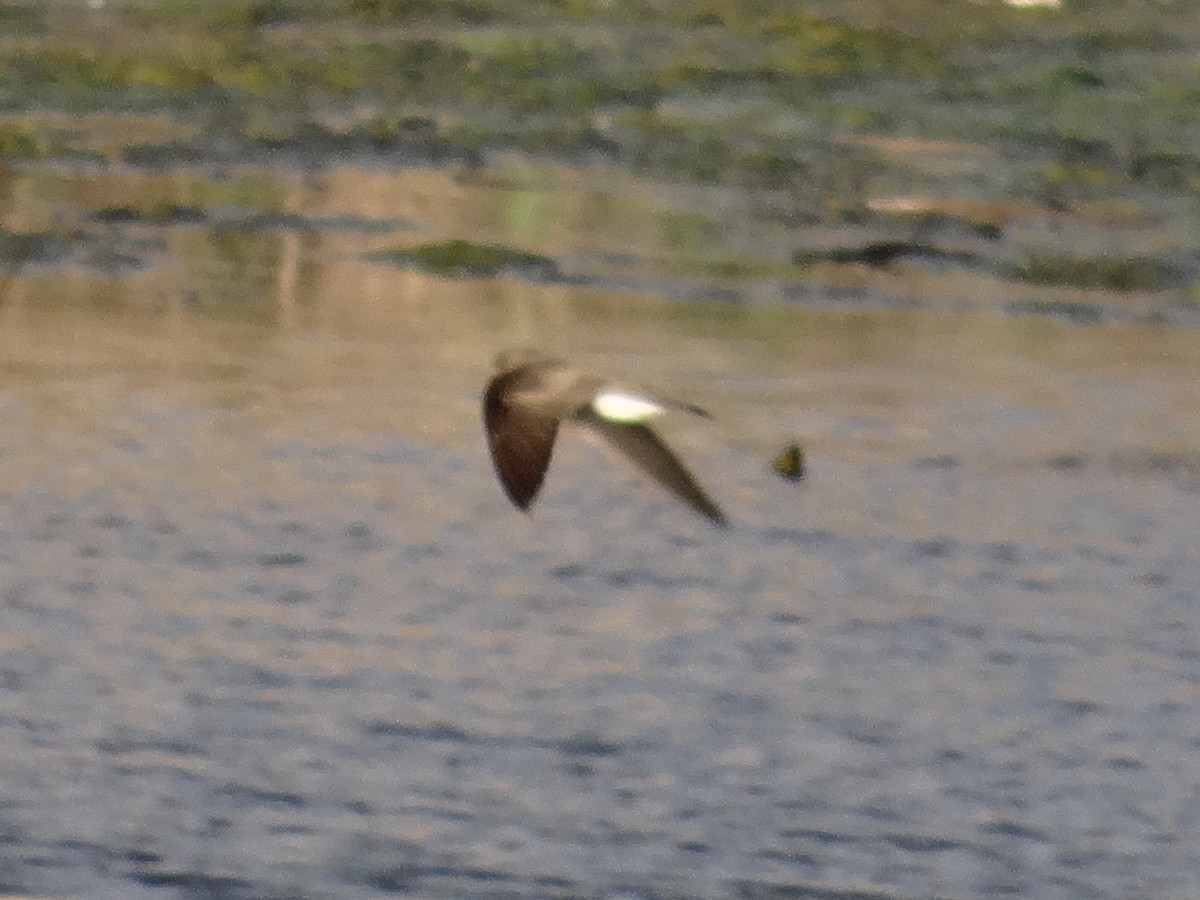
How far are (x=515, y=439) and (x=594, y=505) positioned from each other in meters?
2.11

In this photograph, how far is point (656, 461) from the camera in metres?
5.04

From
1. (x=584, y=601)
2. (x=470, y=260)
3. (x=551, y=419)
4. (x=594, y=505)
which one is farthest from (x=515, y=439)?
(x=470, y=260)

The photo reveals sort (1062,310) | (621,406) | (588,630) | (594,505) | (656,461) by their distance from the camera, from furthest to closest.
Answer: (1062,310) < (594,505) < (588,630) < (656,461) < (621,406)

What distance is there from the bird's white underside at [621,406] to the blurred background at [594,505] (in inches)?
24.2

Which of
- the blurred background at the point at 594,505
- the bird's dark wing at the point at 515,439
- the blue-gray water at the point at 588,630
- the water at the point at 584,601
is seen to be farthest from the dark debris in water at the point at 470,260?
the bird's dark wing at the point at 515,439

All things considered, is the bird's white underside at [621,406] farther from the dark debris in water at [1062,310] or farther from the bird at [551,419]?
the dark debris in water at [1062,310]

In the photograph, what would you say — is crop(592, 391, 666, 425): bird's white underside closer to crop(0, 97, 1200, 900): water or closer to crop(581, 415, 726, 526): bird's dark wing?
crop(581, 415, 726, 526): bird's dark wing

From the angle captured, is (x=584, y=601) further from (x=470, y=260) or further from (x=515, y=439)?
(x=470, y=260)

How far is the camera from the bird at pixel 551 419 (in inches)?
188

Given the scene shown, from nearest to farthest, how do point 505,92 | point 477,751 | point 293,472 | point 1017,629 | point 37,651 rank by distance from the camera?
point 477,751 → point 37,651 → point 1017,629 → point 293,472 → point 505,92

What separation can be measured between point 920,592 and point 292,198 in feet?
18.0

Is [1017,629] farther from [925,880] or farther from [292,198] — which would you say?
[292,198]

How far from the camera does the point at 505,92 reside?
1424 centimetres

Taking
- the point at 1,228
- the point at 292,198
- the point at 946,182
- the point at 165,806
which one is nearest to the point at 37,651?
the point at 165,806
